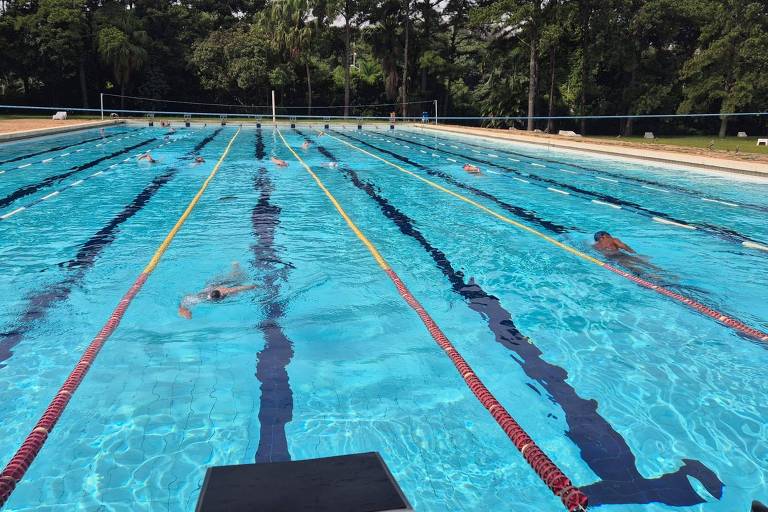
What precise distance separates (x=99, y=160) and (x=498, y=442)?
1452 cm

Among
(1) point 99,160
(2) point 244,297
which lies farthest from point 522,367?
(1) point 99,160

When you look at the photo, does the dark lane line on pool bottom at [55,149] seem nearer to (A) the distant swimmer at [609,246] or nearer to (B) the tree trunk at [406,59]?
(A) the distant swimmer at [609,246]

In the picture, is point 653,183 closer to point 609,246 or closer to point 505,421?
point 609,246

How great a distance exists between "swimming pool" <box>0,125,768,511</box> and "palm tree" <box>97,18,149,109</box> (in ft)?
79.0

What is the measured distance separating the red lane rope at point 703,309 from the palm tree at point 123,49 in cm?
3094

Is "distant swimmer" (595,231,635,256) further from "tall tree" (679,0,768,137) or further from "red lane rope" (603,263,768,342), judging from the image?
"tall tree" (679,0,768,137)

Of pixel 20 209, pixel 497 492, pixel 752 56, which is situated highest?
pixel 752 56

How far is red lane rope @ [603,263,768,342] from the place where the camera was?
456cm

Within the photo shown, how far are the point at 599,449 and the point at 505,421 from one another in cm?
53

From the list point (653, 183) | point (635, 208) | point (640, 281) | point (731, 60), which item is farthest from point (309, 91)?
point (640, 281)

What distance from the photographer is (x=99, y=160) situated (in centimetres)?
1474

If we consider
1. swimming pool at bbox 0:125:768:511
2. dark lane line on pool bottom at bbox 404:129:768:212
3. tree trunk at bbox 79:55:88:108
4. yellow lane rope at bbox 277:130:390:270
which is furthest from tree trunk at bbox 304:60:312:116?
swimming pool at bbox 0:125:768:511

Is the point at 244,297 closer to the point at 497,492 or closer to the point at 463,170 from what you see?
the point at 497,492

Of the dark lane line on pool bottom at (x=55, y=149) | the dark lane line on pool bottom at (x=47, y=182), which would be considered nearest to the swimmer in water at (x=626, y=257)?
the dark lane line on pool bottom at (x=47, y=182)
